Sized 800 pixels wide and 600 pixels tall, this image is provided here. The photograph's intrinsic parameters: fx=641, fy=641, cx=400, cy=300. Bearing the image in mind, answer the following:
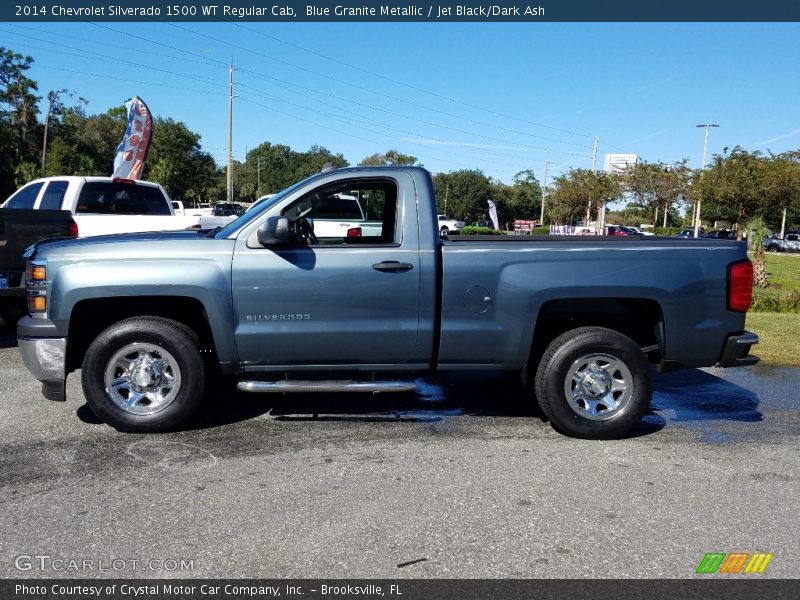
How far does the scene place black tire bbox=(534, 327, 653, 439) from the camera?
4.76m

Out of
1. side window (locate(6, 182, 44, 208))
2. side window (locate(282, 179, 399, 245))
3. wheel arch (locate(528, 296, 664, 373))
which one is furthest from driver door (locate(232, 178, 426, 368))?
side window (locate(6, 182, 44, 208))

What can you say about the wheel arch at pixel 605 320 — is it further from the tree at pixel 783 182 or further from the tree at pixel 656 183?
the tree at pixel 656 183

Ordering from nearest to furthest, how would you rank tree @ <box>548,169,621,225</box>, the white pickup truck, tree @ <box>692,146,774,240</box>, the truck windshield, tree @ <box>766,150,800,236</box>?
the truck windshield → the white pickup truck → tree @ <box>692,146,774,240</box> → tree @ <box>766,150,800,236</box> → tree @ <box>548,169,621,225</box>

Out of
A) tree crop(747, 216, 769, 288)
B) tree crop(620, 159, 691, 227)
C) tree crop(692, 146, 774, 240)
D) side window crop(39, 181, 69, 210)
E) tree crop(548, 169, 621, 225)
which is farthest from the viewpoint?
tree crop(548, 169, 621, 225)

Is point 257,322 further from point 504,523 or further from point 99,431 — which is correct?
point 504,523

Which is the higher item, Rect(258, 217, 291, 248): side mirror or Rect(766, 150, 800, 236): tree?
Rect(766, 150, 800, 236): tree

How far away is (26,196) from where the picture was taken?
10.3 metres

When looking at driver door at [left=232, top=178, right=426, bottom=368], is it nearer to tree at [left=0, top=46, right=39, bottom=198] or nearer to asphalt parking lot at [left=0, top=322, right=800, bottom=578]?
asphalt parking lot at [left=0, top=322, right=800, bottom=578]

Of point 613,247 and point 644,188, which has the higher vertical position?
point 644,188

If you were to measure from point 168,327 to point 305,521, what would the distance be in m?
2.01

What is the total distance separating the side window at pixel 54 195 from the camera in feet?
32.4

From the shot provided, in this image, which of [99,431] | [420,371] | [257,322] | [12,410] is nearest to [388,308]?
[420,371]

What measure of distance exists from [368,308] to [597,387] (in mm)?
1816

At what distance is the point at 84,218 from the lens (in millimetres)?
9156
